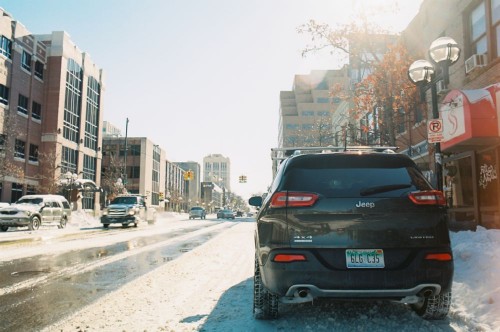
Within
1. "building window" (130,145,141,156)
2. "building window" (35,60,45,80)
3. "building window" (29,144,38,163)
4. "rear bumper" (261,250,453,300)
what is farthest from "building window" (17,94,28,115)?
"rear bumper" (261,250,453,300)

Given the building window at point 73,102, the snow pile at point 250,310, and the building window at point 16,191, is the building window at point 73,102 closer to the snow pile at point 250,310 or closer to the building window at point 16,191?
the building window at point 16,191

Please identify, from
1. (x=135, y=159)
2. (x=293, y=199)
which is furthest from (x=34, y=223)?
(x=135, y=159)

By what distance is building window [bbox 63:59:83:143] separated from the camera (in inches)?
1741

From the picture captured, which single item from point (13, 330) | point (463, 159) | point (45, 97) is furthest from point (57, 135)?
point (13, 330)

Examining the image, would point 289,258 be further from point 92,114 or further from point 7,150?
point 92,114

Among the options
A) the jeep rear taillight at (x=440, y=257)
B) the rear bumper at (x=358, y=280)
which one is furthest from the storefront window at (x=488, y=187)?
the rear bumper at (x=358, y=280)

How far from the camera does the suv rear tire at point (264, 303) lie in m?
4.34

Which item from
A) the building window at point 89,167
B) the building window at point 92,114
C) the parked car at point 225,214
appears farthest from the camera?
the parked car at point 225,214

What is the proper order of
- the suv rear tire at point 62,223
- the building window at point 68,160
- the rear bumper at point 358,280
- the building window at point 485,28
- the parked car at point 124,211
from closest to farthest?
the rear bumper at point 358,280 < the building window at point 485,28 < the suv rear tire at point 62,223 < the parked car at point 124,211 < the building window at point 68,160

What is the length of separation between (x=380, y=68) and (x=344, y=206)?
12.9 meters

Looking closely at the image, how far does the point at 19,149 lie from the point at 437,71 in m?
38.2

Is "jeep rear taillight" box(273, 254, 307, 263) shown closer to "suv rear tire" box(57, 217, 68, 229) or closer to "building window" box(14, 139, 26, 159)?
"suv rear tire" box(57, 217, 68, 229)

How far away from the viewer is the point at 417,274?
380cm

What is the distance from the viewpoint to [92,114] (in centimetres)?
5125
